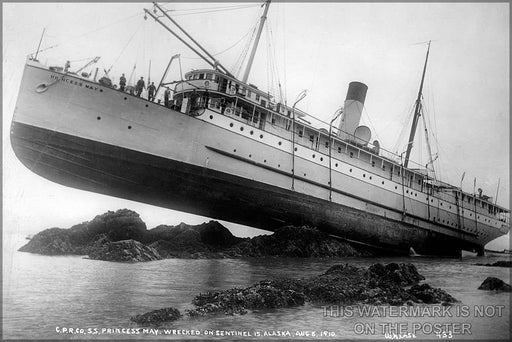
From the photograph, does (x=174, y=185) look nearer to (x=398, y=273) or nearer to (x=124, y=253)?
(x=124, y=253)

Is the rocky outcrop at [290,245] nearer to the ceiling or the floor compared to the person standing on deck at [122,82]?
nearer to the floor

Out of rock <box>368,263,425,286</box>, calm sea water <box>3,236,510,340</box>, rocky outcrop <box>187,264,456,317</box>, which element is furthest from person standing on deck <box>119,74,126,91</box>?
rock <box>368,263,425,286</box>

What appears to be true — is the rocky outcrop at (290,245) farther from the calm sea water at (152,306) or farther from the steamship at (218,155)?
the calm sea water at (152,306)

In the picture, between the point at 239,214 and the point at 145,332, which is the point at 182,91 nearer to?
the point at 239,214

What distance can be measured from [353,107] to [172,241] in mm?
12187

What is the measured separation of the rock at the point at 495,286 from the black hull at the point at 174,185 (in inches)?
284

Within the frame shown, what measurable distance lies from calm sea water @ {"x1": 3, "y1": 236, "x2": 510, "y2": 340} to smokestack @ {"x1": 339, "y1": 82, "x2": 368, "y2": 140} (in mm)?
11293

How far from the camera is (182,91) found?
13781mm

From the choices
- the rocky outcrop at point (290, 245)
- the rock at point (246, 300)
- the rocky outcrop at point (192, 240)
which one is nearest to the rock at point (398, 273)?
the rock at point (246, 300)

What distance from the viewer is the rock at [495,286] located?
26.5ft

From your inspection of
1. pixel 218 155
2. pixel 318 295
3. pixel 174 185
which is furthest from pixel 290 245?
pixel 318 295

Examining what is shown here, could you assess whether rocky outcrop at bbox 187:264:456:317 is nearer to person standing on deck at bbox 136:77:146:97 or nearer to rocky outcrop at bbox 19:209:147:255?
rocky outcrop at bbox 19:209:147:255

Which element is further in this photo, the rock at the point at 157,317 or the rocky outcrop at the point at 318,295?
the rocky outcrop at the point at 318,295

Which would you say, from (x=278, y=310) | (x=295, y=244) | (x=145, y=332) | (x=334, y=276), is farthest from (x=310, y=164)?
(x=145, y=332)
